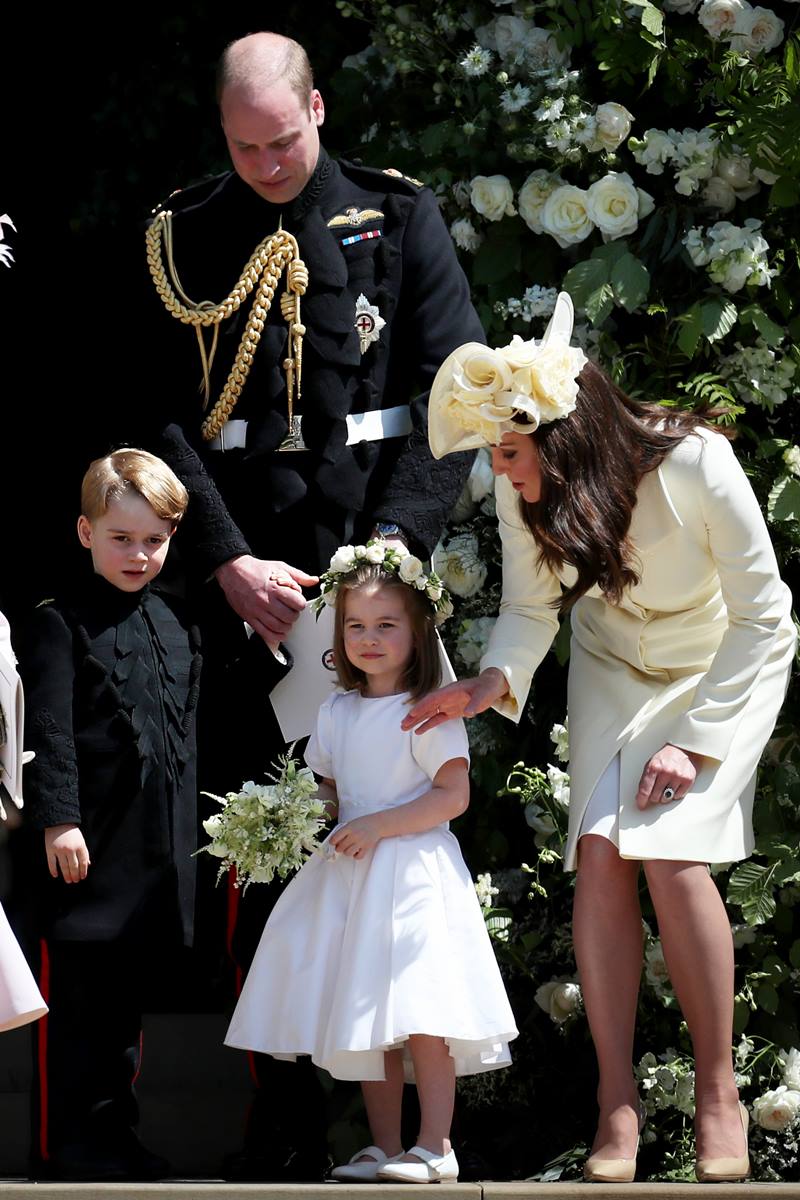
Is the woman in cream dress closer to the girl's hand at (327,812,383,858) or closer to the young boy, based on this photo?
the girl's hand at (327,812,383,858)

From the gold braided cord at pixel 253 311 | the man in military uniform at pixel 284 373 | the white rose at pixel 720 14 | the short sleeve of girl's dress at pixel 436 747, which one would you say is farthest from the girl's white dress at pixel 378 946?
the white rose at pixel 720 14

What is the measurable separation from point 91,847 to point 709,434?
1342 mm

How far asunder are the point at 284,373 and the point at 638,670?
925mm

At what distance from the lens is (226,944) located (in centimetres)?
408

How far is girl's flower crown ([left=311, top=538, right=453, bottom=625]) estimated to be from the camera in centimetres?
378

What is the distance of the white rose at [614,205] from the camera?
4680 mm

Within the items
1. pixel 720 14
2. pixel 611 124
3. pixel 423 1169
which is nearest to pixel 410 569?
pixel 423 1169

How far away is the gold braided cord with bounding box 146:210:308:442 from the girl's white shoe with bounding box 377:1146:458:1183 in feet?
4.77

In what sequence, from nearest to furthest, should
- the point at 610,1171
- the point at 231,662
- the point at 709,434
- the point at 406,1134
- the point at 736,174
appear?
1. the point at 610,1171
2. the point at 709,434
3. the point at 231,662
4. the point at 406,1134
5. the point at 736,174

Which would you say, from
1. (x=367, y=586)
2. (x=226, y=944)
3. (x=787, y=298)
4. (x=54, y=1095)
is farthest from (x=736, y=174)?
(x=54, y=1095)

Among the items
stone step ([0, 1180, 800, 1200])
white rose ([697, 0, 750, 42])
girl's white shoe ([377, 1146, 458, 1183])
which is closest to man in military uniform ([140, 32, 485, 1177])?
girl's white shoe ([377, 1146, 458, 1183])

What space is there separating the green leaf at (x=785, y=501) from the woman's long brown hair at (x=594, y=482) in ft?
2.69

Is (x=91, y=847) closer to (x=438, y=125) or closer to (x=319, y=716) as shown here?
(x=319, y=716)

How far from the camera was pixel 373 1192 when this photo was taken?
3.29 m
